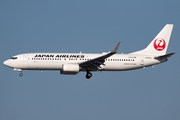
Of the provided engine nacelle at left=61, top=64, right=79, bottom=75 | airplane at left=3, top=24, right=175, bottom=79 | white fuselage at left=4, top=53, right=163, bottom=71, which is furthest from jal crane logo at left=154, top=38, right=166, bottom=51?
engine nacelle at left=61, top=64, right=79, bottom=75

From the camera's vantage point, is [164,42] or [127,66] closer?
[127,66]

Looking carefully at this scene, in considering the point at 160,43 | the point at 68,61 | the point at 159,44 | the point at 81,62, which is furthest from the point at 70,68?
the point at 160,43

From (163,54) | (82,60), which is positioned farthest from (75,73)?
(163,54)

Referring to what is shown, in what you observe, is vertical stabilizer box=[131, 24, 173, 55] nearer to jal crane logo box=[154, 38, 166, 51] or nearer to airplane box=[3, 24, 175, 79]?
jal crane logo box=[154, 38, 166, 51]

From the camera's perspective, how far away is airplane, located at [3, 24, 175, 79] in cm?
5538

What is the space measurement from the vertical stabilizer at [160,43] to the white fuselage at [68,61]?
2.43m

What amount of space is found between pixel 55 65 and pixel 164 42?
63.1 ft

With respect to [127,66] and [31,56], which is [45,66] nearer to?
[31,56]

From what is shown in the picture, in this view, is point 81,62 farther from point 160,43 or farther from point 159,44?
point 160,43

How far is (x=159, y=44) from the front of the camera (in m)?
61.7

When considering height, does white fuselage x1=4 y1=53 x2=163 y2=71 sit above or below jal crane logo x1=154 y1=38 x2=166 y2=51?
below

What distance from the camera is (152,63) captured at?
58500 millimetres

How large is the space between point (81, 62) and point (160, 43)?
14622mm

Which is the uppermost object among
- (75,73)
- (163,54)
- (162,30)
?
(162,30)
